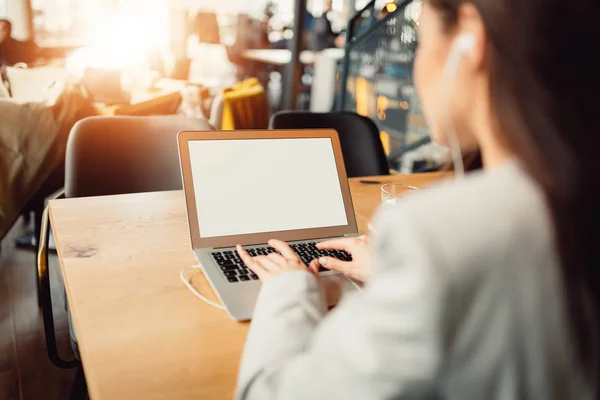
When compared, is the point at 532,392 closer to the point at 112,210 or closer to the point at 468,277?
the point at 468,277

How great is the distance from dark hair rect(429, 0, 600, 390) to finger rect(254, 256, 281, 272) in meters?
0.50

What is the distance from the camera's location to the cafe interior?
812 mm

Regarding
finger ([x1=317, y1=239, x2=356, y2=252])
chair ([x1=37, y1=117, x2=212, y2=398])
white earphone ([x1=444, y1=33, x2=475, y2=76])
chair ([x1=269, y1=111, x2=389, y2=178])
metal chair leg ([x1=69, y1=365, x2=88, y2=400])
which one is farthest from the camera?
chair ([x1=269, y1=111, x2=389, y2=178])

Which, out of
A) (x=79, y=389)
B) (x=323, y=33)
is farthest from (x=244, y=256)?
(x=323, y=33)

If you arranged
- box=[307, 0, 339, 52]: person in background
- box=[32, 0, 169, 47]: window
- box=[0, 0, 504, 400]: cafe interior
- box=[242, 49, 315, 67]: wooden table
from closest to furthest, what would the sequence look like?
1. box=[0, 0, 504, 400]: cafe interior
2. box=[32, 0, 169, 47]: window
3. box=[242, 49, 315, 67]: wooden table
4. box=[307, 0, 339, 52]: person in background

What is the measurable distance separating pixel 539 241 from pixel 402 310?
0.42 feet

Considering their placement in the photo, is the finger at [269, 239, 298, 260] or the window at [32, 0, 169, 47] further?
the window at [32, 0, 169, 47]

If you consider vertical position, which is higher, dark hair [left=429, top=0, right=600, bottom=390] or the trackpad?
dark hair [left=429, top=0, right=600, bottom=390]

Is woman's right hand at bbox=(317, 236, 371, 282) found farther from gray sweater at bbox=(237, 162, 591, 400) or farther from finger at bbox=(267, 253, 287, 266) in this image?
gray sweater at bbox=(237, 162, 591, 400)

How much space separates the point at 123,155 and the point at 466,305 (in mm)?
1484

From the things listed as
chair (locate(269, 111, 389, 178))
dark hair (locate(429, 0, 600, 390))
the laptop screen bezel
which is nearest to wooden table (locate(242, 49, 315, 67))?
chair (locate(269, 111, 389, 178))

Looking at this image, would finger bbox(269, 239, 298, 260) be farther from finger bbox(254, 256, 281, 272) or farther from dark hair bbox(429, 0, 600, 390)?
dark hair bbox(429, 0, 600, 390)

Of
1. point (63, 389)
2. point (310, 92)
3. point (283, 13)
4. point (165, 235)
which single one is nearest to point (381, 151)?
point (165, 235)

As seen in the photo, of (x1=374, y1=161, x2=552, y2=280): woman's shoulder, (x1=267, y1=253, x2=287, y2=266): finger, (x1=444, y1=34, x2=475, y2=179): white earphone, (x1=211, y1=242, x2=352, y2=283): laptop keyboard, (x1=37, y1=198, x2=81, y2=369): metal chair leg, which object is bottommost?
(x1=37, y1=198, x2=81, y2=369): metal chair leg
